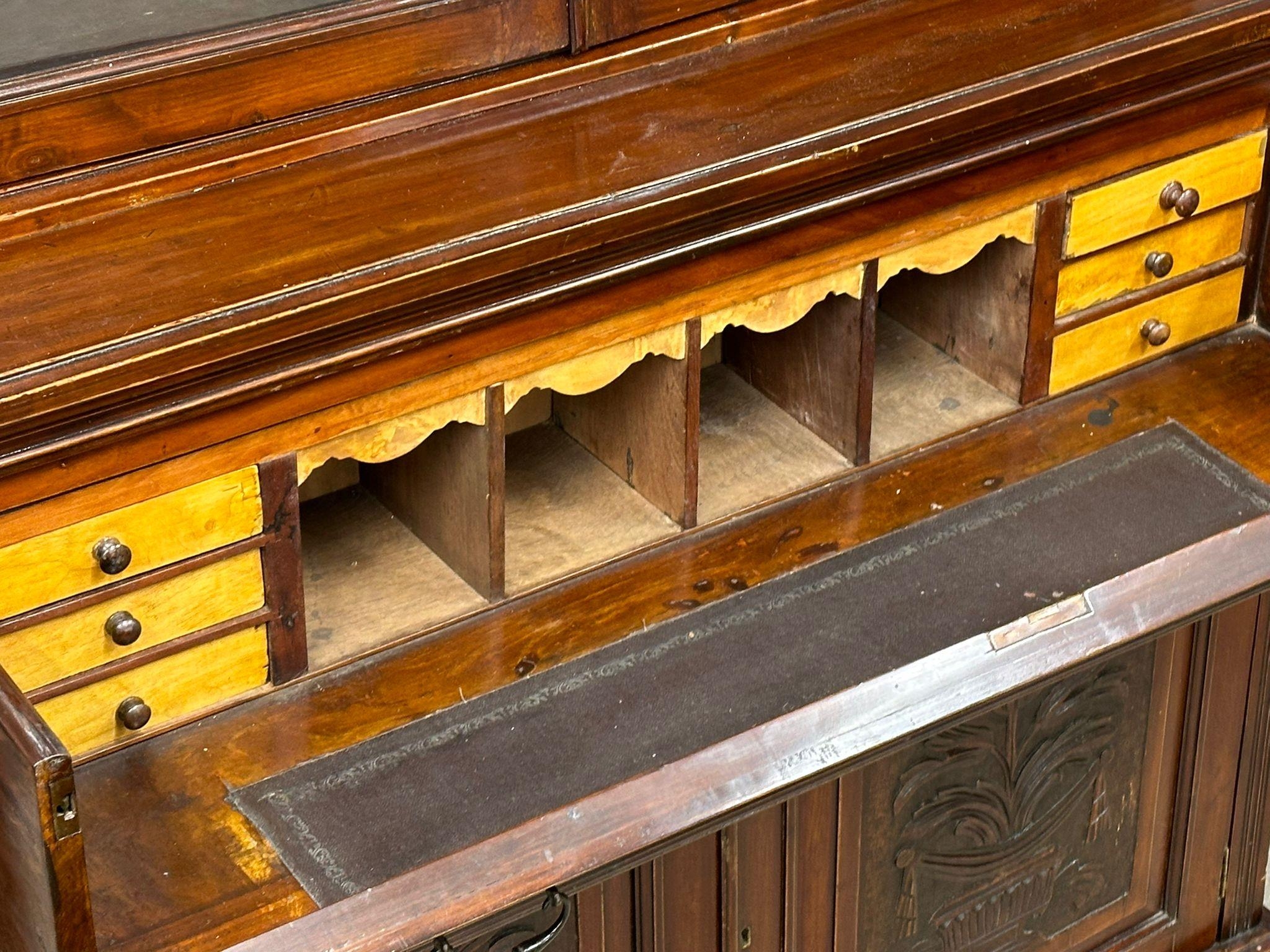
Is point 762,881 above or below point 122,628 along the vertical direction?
below

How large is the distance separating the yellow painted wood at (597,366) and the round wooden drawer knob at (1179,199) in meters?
0.74

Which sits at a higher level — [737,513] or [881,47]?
[881,47]

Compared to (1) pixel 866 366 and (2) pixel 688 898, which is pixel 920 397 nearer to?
(1) pixel 866 366

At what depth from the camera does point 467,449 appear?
2.35 metres

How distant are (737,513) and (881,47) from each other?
59cm

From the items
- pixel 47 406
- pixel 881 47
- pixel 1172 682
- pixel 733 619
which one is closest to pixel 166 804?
pixel 47 406

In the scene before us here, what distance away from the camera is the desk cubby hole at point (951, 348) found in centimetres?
271

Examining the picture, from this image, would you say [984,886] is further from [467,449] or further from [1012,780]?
[467,449]

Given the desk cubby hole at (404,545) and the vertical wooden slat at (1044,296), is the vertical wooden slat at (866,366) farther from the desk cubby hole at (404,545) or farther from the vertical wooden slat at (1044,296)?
the desk cubby hole at (404,545)

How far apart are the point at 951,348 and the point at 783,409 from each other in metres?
0.27

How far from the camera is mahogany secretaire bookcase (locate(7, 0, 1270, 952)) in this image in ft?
6.58

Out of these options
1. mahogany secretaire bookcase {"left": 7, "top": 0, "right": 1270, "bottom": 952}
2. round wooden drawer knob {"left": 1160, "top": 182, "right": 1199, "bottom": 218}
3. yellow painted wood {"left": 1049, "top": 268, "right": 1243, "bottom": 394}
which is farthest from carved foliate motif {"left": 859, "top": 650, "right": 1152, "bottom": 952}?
round wooden drawer knob {"left": 1160, "top": 182, "right": 1199, "bottom": 218}

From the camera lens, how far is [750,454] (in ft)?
8.75

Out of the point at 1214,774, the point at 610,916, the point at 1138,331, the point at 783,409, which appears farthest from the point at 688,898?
the point at 1138,331
